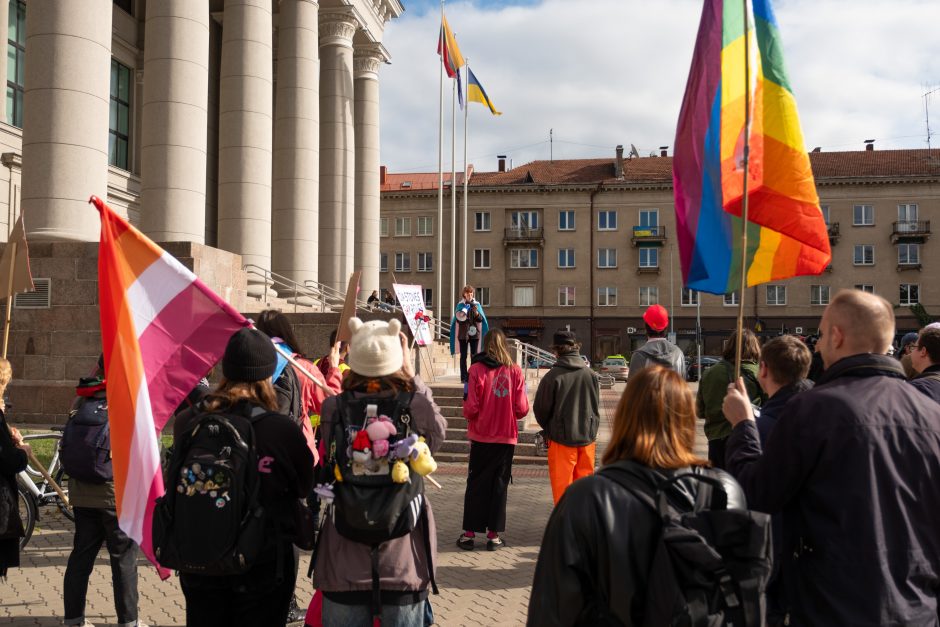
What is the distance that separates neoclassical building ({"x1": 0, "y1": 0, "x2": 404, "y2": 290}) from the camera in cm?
1411

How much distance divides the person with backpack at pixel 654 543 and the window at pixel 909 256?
72.8m

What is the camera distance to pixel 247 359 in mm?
3592

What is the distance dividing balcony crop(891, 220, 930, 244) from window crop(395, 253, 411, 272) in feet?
131

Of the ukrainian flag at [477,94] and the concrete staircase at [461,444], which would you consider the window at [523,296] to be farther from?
the concrete staircase at [461,444]

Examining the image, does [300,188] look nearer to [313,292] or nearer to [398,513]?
[313,292]

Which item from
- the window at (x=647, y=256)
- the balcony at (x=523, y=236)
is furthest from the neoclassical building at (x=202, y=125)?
the window at (x=647, y=256)

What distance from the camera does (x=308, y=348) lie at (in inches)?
704

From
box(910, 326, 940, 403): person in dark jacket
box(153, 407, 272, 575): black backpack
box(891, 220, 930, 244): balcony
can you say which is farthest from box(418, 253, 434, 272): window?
box(153, 407, 272, 575): black backpack

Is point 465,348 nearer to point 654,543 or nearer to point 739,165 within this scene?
point 739,165

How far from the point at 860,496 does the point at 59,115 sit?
1461 cm

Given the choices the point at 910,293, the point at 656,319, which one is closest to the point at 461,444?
the point at 656,319

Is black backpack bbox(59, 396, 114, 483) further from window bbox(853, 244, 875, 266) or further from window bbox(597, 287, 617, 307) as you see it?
window bbox(853, 244, 875, 266)

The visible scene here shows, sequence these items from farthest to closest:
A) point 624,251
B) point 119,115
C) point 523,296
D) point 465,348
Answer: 1. point 523,296
2. point 624,251
3. point 119,115
4. point 465,348

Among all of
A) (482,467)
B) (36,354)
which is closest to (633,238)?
(36,354)
